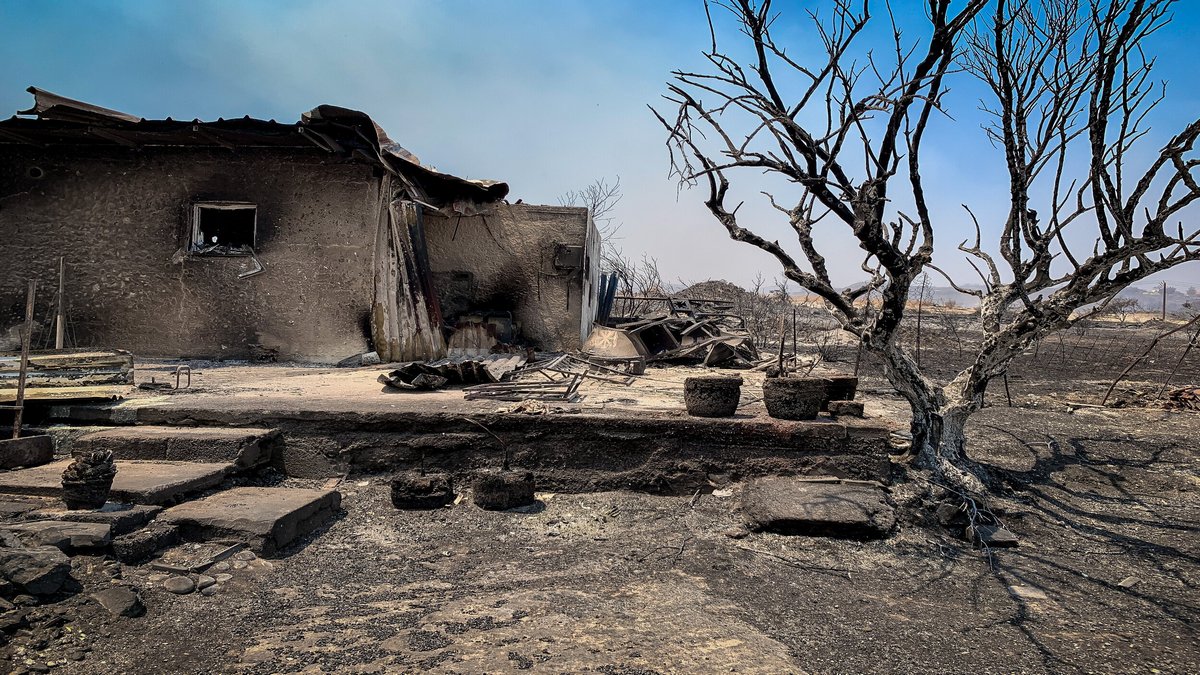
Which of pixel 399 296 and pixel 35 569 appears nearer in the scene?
pixel 35 569

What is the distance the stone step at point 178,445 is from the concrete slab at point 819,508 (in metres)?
3.34

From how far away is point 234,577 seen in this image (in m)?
3.36

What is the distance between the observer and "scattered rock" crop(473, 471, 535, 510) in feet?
15.0

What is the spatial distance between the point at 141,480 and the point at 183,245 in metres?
5.65

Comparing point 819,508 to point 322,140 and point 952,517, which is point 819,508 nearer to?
point 952,517

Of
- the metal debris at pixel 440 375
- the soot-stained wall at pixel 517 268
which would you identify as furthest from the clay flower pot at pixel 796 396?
the soot-stained wall at pixel 517 268

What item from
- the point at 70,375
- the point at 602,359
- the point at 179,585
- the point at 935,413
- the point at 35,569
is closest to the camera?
the point at 35,569

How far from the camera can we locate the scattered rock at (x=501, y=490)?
15.0 feet

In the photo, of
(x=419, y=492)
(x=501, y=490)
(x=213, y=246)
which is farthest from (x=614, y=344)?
(x=419, y=492)

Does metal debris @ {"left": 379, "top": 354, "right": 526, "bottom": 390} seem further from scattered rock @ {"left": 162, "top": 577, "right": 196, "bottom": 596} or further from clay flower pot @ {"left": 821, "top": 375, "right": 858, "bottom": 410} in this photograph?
clay flower pot @ {"left": 821, "top": 375, "right": 858, "bottom": 410}

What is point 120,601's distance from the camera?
2.93 metres

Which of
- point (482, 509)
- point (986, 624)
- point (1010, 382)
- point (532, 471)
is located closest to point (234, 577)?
point (482, 509)

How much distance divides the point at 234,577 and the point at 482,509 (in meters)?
1.58

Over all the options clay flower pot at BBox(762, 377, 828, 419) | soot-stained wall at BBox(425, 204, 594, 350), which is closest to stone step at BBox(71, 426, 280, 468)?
clay flower pot at BBox(762, 377, 828, 419)
